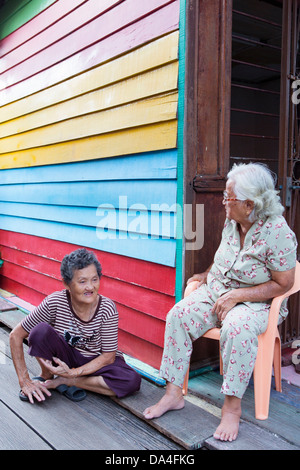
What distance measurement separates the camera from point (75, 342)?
7.77 feet

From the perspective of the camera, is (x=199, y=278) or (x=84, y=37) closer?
(x=199, y=278)

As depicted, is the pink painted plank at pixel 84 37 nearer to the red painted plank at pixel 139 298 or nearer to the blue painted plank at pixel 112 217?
the blue painted plank at pixel 112 217

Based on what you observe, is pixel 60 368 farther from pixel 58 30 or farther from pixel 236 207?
pixel 58 30

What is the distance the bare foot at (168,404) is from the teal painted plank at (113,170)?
1.14 metres

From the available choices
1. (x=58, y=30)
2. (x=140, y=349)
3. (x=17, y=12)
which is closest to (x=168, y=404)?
(x=140, y=349)

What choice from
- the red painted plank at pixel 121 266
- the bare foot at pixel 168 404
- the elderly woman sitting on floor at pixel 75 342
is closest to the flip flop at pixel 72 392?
the elderly woman sitting on floor at pixel 75 342

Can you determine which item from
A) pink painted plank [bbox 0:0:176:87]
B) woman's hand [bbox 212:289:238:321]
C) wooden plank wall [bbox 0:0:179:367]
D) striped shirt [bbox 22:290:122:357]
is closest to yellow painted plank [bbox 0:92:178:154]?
wooden plank wall [bbox 0:0:179:367]

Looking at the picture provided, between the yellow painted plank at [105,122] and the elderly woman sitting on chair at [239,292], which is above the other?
the yellow painted plank at [105,122]

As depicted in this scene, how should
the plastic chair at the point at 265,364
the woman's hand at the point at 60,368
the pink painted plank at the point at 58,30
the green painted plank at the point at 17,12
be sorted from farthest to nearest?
the green painted plank at the point at 17,12
the pink painted plank at the point at 58,30
the woman's hand at the point at 60,368
the plastic chair at the point at 265,364

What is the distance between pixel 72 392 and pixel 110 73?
2072mm

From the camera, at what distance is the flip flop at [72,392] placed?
2.39 m

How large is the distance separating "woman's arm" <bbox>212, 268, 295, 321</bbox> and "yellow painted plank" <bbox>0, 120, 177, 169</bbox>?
898 millimetres

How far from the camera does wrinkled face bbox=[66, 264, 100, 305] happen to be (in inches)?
88.3
